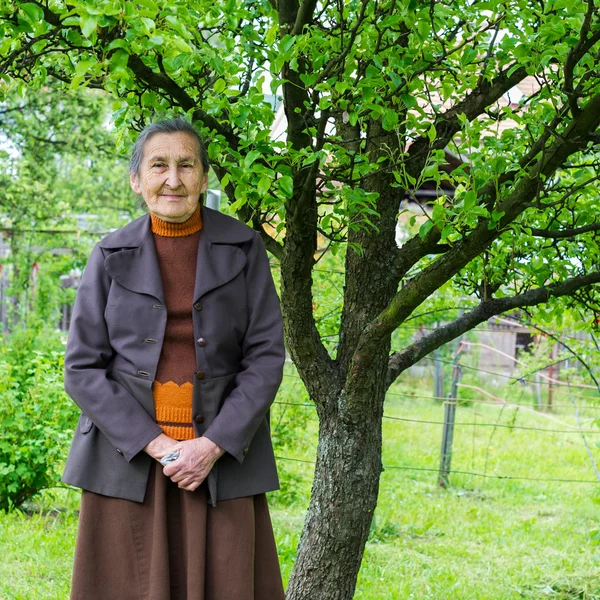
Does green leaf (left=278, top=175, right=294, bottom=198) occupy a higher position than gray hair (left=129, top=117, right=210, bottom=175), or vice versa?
gray hair (left=129, top=117, right=210, bottom=175)

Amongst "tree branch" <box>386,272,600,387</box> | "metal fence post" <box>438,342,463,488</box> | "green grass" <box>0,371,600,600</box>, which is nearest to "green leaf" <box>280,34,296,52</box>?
"tree branch" <box>386,272,600,387</box>

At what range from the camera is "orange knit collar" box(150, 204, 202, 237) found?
8.11ft

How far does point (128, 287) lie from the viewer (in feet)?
7.80

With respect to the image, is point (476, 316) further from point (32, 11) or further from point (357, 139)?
point (32, 11)

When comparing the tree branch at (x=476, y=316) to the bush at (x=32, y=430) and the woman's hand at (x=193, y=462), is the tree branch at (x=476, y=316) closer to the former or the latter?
the woman's hand at (x=193, y=462)

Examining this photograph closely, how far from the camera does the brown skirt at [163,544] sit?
2.31 metres

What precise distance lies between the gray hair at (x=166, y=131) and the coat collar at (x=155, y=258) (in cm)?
16

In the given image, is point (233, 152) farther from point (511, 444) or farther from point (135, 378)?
point (511, 444)

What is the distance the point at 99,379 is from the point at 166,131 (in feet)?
2.43

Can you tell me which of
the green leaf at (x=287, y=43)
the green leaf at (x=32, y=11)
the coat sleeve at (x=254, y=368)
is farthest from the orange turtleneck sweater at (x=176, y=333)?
the green leaf at (x=32, y=11)

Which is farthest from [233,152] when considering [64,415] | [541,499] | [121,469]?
[541,499]

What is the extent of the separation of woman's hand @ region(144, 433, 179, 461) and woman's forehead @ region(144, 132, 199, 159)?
0.80 meters

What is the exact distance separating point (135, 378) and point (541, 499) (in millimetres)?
5900

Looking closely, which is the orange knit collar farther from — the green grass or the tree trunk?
the green grass
